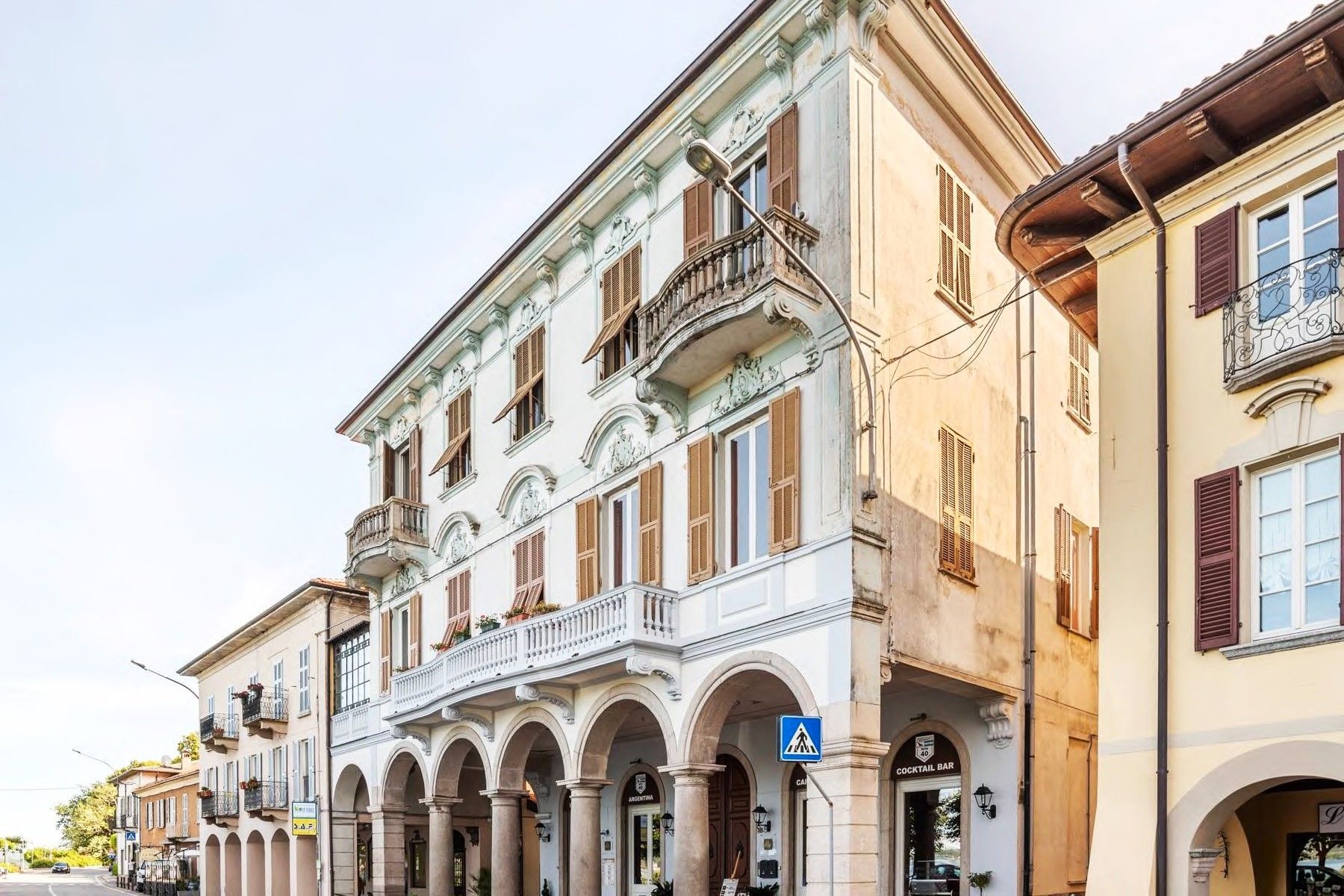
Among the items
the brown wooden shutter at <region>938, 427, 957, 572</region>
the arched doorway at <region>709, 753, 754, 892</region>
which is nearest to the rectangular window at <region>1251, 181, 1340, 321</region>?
the brown wooden shutter at <region>938, 427, 957, 572</region>

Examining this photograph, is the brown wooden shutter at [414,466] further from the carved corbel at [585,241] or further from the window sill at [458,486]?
the carved corbel at [585,241]

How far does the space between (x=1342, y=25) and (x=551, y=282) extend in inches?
577

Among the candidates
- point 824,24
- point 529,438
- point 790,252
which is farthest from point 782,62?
point 529,438

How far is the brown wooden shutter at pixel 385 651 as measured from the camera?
30203mm

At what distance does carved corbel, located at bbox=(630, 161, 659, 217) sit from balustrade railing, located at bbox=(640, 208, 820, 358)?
268 centimetres

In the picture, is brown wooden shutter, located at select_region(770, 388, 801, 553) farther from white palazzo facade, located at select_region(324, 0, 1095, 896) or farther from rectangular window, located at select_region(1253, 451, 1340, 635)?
rectangular window, located at select_region(1253, 451, 1340, 635)

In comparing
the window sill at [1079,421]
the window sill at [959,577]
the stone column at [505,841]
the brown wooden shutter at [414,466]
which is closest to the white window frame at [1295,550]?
the window sill at [959,577]

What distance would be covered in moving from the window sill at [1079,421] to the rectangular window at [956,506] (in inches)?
162

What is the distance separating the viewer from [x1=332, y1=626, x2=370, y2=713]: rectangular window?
33750mm

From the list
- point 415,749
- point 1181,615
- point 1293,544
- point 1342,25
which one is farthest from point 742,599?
point 415,749

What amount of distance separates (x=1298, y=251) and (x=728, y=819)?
13.9 meters

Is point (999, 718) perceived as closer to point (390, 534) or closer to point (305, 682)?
point (390, 534)

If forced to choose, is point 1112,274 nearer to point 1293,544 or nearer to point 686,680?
point 1293,544

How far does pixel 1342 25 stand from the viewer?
11367 mm
